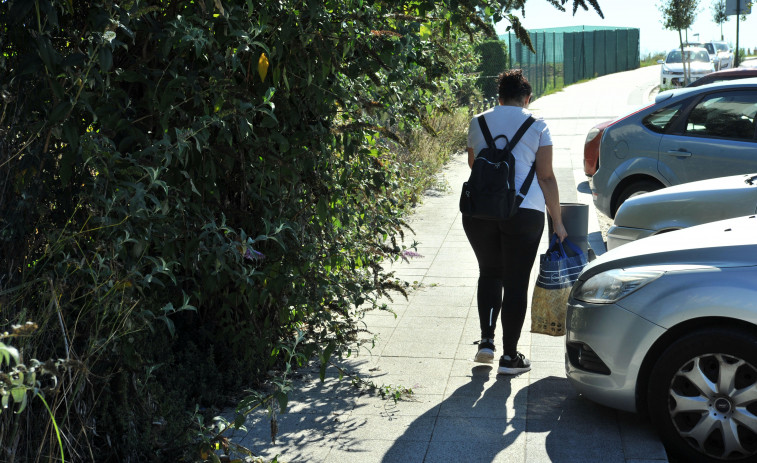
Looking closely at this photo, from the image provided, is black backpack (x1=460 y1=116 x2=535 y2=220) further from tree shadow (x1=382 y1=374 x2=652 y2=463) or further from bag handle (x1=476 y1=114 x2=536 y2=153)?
tree shadow (x1=382 y1=374 x2=652 y2=463)

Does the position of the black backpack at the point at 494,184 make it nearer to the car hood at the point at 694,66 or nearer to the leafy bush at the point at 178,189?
the leafy bush at the point at 178,189

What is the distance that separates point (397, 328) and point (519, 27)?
2.82 metres

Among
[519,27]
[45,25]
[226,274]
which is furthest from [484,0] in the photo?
[45,25]

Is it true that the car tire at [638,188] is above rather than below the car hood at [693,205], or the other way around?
below

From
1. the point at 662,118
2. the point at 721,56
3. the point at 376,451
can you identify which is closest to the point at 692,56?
the point at 721,56

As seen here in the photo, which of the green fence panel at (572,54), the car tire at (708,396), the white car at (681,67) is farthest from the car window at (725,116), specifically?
the white car at (681,67)

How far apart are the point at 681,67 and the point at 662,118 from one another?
22481 millimetres

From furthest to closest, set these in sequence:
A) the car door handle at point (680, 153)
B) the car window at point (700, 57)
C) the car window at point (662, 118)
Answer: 1. the car window at point (700, 57)
2. the car window at point (662, 118)
3. the car door handle at point (680, 153)

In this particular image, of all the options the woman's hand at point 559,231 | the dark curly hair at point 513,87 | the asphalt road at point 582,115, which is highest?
the dark curly hair at point 513,87

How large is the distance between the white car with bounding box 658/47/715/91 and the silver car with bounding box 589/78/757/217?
66.4ft

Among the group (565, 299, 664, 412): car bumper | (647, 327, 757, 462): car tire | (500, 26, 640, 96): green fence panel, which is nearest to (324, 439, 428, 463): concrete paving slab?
(565, 299, 664, 412): car bumper

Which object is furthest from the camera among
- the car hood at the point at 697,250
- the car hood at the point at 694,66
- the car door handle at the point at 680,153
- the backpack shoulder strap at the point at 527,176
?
the car hood at the point at 694,66

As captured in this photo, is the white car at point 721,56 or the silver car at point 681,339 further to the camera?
the white car at point 721,56

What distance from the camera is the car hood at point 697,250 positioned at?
437cm
